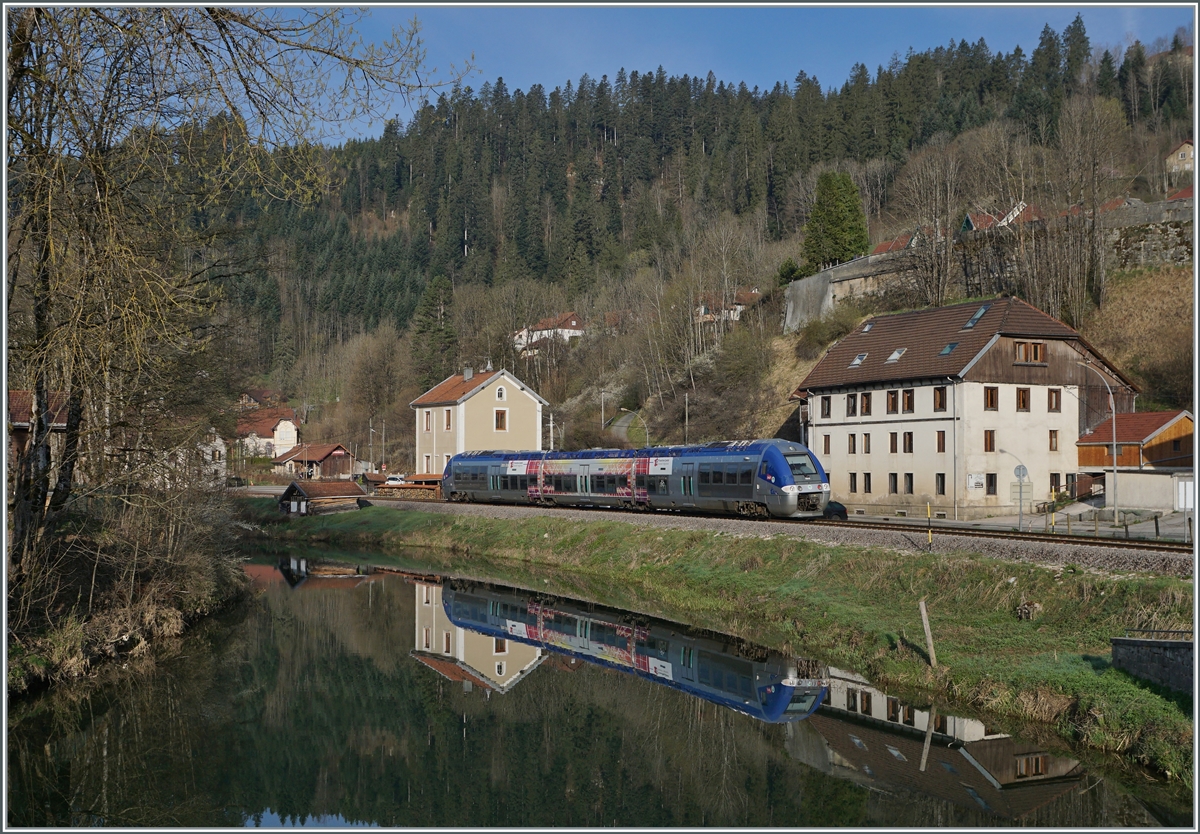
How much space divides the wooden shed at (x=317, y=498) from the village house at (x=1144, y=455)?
37.0 meters

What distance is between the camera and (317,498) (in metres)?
55.8

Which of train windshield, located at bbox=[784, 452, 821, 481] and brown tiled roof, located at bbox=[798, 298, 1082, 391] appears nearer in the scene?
train windshield, located at bbox=[784, 452, 821, 481]

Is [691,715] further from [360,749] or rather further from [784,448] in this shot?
[784,448]

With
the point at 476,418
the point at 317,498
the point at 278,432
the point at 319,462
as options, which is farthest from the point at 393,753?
the point at 278,432

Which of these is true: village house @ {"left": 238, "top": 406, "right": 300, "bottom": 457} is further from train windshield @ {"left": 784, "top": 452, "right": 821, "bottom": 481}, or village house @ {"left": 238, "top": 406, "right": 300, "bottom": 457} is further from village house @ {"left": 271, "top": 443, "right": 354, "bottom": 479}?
train windshield @ {"left": 784, "top": 452, "right": 821, "bottom": 481}

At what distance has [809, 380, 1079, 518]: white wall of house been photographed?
40062 millimetres

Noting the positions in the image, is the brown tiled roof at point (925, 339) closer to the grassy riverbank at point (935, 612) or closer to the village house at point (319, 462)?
the grassy riverbank at point (935, 612)

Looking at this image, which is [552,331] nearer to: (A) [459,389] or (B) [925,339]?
(A) [459,389]

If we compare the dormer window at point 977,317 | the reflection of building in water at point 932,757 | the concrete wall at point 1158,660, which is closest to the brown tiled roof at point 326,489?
the dormer window at point 977,317

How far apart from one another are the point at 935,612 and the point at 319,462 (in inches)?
2621

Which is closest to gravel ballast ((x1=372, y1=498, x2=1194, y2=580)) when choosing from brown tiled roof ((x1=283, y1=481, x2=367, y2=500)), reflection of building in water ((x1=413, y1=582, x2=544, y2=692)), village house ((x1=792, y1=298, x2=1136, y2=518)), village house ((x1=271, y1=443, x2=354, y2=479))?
reflection of building in water ((x1=413, y1=582, x2=544, y2=692))

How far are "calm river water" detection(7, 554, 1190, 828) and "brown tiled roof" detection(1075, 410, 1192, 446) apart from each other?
940 inches

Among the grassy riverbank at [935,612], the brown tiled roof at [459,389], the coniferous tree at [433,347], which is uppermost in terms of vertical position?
the coniferous tree at [433,347]

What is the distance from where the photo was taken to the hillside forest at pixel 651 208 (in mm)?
69375
